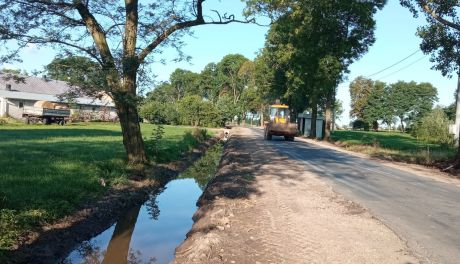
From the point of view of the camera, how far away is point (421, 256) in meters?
7.13

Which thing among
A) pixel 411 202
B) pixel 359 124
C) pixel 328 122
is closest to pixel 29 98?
pixel 328 122

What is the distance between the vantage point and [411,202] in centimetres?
1185

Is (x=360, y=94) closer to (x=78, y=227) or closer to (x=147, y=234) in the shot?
(x=147, y=234)

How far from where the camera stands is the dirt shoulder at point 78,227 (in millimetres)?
7785

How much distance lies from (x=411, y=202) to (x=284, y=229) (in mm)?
4888

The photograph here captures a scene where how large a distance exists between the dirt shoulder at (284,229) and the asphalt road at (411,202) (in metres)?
0.37

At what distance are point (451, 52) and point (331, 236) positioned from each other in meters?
19.5

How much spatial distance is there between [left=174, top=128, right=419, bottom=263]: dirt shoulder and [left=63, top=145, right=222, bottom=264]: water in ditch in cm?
71

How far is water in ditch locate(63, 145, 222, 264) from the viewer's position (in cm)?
873

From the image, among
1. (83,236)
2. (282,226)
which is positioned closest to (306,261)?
(282,226)

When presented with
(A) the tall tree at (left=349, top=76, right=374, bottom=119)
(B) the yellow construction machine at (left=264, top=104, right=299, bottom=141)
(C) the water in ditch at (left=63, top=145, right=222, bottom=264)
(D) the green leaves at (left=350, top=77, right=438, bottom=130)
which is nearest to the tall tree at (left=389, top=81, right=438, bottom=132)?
(D) the green leaves at (left=350, top=77, right=438, bottom=130)

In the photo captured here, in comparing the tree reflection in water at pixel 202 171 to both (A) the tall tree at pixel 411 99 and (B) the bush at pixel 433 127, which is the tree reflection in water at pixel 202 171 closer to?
(B) the bush at pixel 433 127

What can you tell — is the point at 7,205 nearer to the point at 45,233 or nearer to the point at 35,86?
the point at 45,233

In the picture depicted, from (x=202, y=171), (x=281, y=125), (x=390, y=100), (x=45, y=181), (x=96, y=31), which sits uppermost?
(x=390, y=100)
